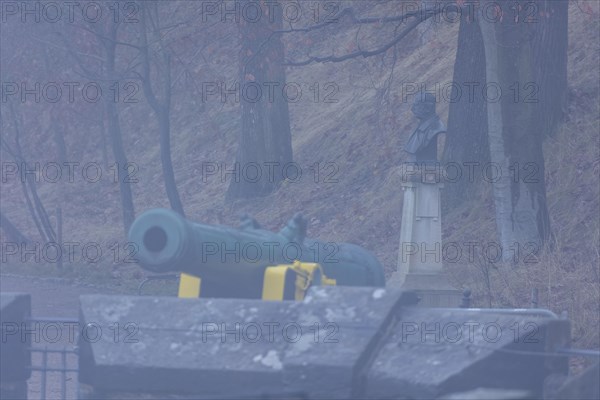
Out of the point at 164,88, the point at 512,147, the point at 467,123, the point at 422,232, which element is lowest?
the point at 422,232

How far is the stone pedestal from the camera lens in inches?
472

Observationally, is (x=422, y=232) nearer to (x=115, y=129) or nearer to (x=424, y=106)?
(x=424, y=106)

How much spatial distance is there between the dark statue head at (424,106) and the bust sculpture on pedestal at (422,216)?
12cm

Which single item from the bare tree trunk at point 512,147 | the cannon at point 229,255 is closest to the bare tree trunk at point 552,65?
the bare tree trunk at point 512,147

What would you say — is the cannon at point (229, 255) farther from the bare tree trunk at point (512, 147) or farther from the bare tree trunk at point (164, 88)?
the bare tree trunk at point (164, 88)

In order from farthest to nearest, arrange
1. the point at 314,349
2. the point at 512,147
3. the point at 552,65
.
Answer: the point at 552,65 → the point at 512,147 → the point at 314,349

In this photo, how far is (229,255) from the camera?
599cm

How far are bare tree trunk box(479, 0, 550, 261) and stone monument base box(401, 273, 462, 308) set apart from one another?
1284mm

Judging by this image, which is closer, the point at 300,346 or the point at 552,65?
the point at 300,346

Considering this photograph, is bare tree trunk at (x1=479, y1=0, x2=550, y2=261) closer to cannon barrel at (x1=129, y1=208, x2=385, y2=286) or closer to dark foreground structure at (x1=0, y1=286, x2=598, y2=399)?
cannon barrel at (x1=129, y1=208, x2=385, y2=286)

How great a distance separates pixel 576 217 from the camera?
45.3 ft

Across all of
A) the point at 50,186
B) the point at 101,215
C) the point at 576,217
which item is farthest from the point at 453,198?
the point at 50,186

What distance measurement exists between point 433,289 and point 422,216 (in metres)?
0.83

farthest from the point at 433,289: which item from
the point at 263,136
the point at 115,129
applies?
the point at 263,136
